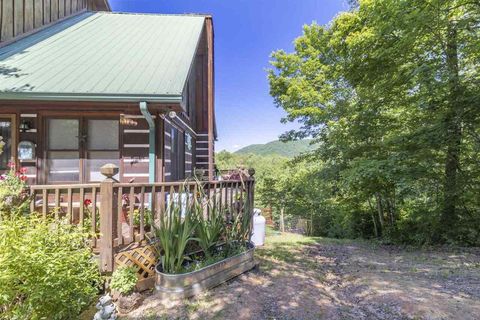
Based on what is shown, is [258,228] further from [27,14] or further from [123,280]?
[27,14]

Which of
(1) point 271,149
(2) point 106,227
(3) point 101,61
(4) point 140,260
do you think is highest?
(1) point 271,149

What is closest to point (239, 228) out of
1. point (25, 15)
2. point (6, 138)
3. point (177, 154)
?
point (177, 154)

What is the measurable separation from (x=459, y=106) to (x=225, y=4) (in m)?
12.1

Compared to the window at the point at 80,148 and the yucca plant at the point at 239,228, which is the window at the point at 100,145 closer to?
the window at the point at 80,148

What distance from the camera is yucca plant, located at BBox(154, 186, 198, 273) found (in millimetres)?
3297

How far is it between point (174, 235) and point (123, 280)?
725 mm

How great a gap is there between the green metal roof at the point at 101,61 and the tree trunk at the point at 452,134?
5817 mm

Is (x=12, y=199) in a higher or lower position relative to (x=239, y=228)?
higher

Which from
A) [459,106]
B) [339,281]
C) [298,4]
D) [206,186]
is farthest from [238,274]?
[298,4]

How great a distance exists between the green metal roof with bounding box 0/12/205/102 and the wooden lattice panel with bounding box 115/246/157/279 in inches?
99.9

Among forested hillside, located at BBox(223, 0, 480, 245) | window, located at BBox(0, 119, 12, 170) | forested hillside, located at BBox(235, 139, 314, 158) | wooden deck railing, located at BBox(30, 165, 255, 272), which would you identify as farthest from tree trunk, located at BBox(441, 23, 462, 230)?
forested hillside, located at BBox(235, 139, 314, 158)

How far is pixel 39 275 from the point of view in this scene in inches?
100

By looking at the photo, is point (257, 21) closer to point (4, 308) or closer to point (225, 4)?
point (225, 4)

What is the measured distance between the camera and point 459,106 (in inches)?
232
